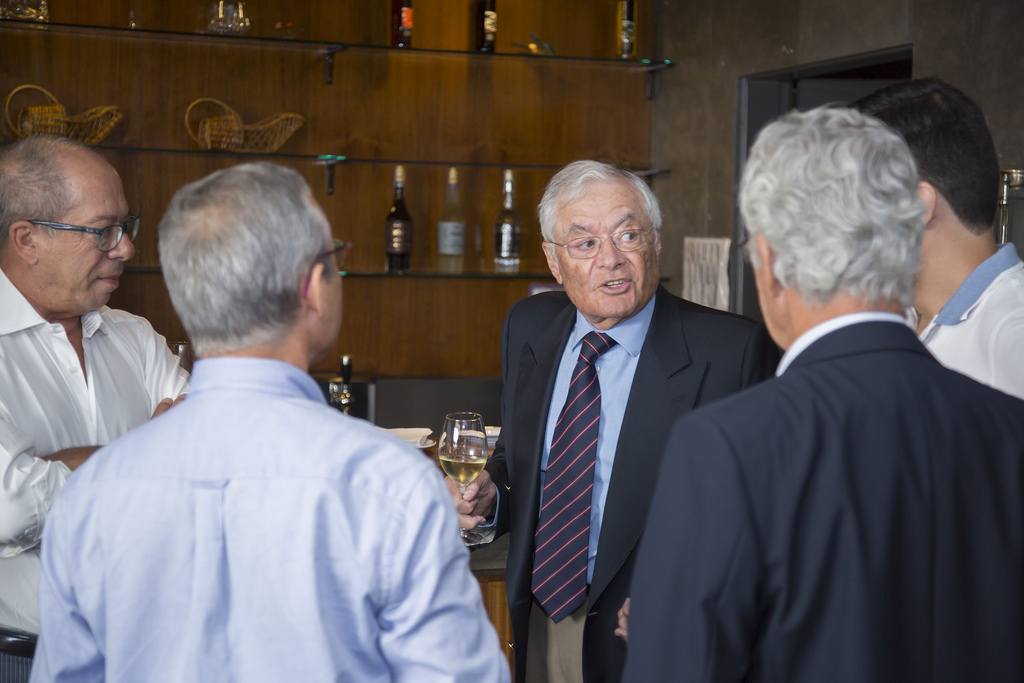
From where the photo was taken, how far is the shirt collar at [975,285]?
1471mm

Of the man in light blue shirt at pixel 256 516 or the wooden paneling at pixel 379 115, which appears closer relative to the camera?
the man in light blue shirt at pixel 256 516

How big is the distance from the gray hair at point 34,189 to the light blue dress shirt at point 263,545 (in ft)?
3.08

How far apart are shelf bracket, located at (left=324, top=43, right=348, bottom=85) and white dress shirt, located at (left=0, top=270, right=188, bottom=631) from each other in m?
1.95

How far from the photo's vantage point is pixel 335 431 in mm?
985

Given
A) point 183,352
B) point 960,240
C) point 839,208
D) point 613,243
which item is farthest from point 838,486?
point 183,352

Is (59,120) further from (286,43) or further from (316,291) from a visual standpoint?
(316,291)

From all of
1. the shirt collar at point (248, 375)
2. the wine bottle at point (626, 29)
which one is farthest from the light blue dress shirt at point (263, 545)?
the wine bottle at point (626, 29)

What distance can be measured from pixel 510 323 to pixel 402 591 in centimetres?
113

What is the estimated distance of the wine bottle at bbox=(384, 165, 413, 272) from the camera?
12.7 feet

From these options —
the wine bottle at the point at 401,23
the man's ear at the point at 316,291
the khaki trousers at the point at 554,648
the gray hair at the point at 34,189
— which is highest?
the wine bottle at the point at 401,23

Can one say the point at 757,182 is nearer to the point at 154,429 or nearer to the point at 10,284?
the point at 154,429

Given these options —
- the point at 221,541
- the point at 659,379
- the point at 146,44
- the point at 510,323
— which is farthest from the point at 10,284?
the point at 146,44

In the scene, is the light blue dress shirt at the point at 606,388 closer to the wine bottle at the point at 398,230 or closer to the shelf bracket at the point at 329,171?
the wine bottle at the point at 398,230

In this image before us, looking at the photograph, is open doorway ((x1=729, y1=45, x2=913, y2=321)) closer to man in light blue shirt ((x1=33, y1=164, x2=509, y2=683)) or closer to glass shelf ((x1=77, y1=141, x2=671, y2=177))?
glass shelf ((x1=77, y1=141, x2=671, y2=177))
